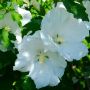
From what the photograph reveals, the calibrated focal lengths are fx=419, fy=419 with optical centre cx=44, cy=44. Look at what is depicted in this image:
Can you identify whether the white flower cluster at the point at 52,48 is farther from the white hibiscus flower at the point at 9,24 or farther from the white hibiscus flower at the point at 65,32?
the white hibiscus flower at the point at 9,24

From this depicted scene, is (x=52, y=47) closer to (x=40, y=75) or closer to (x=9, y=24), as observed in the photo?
(x=40, y=75)

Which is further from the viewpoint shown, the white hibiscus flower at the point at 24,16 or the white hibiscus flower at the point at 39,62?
the white hibiscus flower at the point at 24,16

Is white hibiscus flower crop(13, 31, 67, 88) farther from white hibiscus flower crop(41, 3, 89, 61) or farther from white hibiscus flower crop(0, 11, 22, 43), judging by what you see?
white hibiscus flower crop(0, 11, 22, 43)

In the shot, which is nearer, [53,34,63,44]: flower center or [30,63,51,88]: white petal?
[30,63,51,88]: white petal

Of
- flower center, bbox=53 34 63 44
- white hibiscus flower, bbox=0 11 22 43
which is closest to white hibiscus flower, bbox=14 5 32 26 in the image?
white hibiscus flower, bbox=0 11 22 43

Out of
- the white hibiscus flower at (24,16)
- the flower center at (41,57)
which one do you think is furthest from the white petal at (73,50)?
the white hibiscus flower at (24,16)

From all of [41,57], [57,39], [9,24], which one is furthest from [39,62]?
[9,24]

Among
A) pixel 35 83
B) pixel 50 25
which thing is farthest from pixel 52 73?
pixel 50 25
